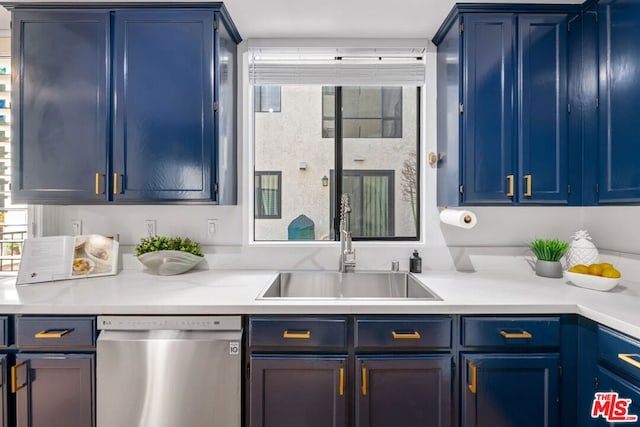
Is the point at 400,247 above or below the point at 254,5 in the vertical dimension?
below

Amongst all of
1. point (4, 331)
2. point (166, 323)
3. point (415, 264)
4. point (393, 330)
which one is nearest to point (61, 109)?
point (4, 331)

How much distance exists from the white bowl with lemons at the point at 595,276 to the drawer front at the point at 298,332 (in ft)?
3.97

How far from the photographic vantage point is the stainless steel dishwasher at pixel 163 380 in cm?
140

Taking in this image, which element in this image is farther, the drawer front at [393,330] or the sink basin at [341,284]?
the sink basin at [341,284]

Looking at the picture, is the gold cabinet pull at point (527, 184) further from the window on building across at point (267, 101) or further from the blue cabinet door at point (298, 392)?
the window on building across at point (267, 101)

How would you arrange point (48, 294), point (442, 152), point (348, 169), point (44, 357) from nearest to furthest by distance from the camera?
point (44, 357), point (48, 294), point (442, 152), point (348, 169)

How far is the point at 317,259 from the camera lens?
7.09 feet

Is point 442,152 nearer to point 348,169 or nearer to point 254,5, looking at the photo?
point 348,169

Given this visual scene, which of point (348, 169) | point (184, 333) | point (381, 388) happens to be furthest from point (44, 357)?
point (348, 169)

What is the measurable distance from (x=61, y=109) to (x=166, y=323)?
128 cm

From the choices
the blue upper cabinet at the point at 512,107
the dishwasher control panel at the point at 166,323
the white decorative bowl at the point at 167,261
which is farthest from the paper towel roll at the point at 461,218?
the white decorative bowl at the point at 167,261

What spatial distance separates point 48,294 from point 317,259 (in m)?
1.36

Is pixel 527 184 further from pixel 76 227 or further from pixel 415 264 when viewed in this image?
pixel 76 227

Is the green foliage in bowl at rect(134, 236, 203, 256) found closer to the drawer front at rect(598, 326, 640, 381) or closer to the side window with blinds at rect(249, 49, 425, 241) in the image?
the side window with blinds at rect(249, 49, 425, 241)
